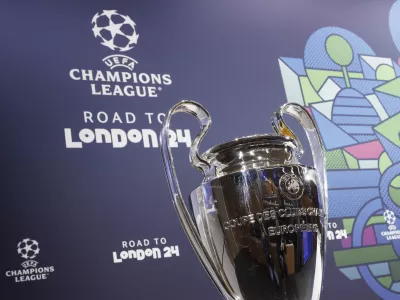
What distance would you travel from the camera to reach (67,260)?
180cm

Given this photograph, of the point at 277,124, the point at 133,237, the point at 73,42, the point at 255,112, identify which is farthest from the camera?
the point at 255,112

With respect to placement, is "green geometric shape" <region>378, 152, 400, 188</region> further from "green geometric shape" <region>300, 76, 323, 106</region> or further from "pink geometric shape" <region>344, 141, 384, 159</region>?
"green geometric shape" <region>300, 76, 323, 106</region>

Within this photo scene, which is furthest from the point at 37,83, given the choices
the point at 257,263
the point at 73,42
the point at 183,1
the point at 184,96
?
the point at 257,263

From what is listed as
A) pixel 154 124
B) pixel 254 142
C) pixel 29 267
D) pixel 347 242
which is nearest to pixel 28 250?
pixel 29 267

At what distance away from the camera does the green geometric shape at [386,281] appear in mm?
2350

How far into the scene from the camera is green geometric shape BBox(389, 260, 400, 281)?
240 cm

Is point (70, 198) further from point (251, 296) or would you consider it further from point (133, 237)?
point (251, 296)

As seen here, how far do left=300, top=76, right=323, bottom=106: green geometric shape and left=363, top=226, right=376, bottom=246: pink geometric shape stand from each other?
25.3 inches

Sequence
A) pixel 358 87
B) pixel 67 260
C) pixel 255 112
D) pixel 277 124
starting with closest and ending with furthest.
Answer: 1. pixel 277 124
2. pixel 67 260
3. pixel 255 112
4. pixel 358 87

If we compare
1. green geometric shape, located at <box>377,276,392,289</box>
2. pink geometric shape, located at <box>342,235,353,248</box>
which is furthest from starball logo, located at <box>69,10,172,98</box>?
green geometric shape, located at <box>377,276,392,289</box>

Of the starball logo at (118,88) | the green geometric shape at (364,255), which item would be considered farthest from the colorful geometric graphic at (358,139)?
the starball logo at (118,88)

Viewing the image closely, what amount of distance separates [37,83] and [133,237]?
2.23 ft

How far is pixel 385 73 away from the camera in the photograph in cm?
272

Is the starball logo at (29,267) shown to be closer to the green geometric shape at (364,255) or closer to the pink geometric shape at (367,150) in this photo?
the green geometric shape at (364,255)
